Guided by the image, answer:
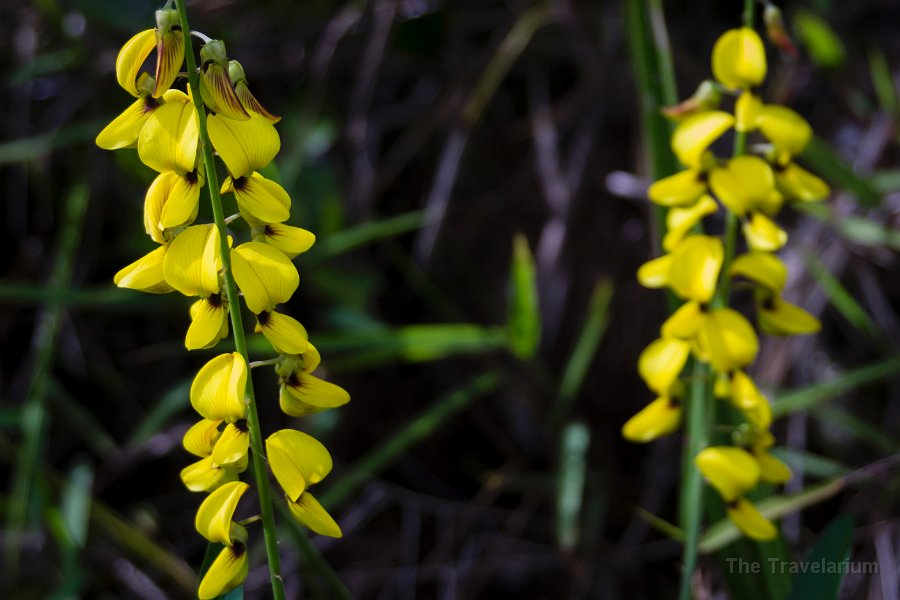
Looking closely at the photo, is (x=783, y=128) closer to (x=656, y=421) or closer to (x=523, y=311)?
(x=656, y=421)

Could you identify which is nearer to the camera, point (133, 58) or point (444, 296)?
point (133, 58)

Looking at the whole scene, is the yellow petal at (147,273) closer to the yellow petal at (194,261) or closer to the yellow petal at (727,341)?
the yellow petal at (194,261)

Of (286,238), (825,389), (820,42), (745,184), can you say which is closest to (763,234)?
(745,184)

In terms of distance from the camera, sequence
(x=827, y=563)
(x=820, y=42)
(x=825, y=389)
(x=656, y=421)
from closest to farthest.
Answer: (x=827, y=563)
(x=656, y=421)
(x=825, y=389)
(x=820, y=42)

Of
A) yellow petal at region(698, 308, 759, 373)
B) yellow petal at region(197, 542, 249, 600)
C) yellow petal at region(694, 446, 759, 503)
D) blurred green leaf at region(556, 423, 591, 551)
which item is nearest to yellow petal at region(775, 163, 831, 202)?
yellow petal at region(698, 308, 759, 373)

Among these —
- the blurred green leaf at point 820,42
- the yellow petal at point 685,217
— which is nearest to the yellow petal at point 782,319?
the yellow petal at point 685,217

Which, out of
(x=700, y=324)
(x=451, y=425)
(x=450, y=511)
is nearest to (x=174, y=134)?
(x=700, y=324)

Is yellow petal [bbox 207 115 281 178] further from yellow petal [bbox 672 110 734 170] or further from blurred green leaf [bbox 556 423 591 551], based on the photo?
blurred green leaf [bbox 556 423 591 551]
